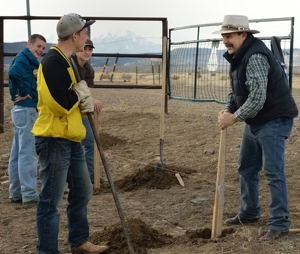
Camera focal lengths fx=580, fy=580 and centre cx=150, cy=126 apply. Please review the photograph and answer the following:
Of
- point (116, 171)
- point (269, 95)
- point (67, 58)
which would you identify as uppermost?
point (67, 58)

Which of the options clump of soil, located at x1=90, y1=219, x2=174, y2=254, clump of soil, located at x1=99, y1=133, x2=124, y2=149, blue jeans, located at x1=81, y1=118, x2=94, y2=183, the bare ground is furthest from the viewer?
clump of soil, located at x1=99, y1=133, x2=124, y2=149

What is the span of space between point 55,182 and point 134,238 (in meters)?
1.00

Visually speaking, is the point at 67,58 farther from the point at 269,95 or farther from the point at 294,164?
the point at 294,164

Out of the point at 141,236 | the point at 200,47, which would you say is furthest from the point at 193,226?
the point at 200,47

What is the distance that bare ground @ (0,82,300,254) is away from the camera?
4.99 meters

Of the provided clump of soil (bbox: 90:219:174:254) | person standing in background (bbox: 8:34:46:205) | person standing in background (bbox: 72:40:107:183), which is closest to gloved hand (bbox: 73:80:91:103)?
clump of soil (bbox: 90:219:174:254)

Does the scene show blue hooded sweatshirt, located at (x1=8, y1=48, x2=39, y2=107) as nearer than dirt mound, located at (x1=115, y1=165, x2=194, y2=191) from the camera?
Yes

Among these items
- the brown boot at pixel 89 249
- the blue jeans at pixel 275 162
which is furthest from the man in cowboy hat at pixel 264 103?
the brown boot at pixel 89 249

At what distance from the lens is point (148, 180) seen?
7.65 m

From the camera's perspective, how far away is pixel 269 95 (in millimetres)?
4898

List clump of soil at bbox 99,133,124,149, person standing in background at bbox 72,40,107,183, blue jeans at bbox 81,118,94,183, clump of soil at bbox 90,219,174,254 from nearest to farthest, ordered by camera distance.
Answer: clump of soil at bbox 90,219,174,254 < person standing in background at bbox 72,40,107,183 < blue jeans at bbox 81,118,94,183 < clump of soil at bbox 99,133,124,149

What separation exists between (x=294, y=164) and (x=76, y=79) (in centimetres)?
466

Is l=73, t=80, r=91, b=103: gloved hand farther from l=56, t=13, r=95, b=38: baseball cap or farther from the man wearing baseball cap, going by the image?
l=56, t=13, r=95, b=38: baseball cap

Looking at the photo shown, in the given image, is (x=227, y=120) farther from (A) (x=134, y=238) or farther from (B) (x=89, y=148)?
(B) (x=89, y=148)
